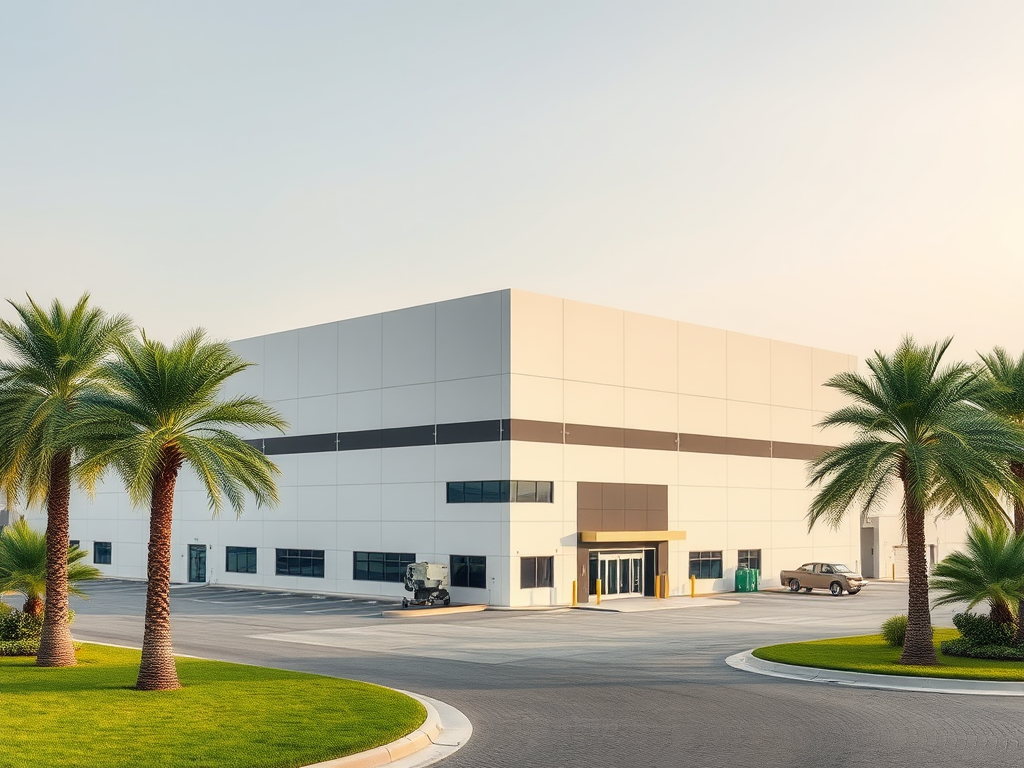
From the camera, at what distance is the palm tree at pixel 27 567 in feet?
84.5

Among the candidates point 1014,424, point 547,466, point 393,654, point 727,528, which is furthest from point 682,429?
point 393,654

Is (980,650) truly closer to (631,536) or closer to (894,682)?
(894,682)

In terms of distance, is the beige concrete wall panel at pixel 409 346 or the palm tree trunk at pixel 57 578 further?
the beige concrete wall panel at pixel 409 346

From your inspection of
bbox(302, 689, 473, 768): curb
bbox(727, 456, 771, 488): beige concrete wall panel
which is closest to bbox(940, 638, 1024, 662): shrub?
bbox(302, 689, 473, 768): curb

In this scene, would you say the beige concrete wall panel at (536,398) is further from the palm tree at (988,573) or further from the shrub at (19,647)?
the shrub at (19,647)

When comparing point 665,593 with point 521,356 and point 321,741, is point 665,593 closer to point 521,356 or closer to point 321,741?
point 521,356

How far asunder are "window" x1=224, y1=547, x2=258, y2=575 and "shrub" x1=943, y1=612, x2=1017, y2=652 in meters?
39.6

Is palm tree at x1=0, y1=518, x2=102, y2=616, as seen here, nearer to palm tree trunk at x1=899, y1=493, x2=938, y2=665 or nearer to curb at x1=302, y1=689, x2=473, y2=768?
curb at x1=302, y1=689, x2=473, y2=768

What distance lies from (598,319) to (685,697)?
29.5 m

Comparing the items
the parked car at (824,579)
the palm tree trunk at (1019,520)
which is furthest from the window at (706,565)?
the palm tree trunk at (1019,520)

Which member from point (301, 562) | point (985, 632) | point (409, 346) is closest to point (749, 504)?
point (409, 346)

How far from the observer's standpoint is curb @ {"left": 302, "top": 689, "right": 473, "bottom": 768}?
13.9m

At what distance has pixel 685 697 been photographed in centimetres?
1986

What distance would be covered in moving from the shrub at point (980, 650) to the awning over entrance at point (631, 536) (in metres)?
21.2
